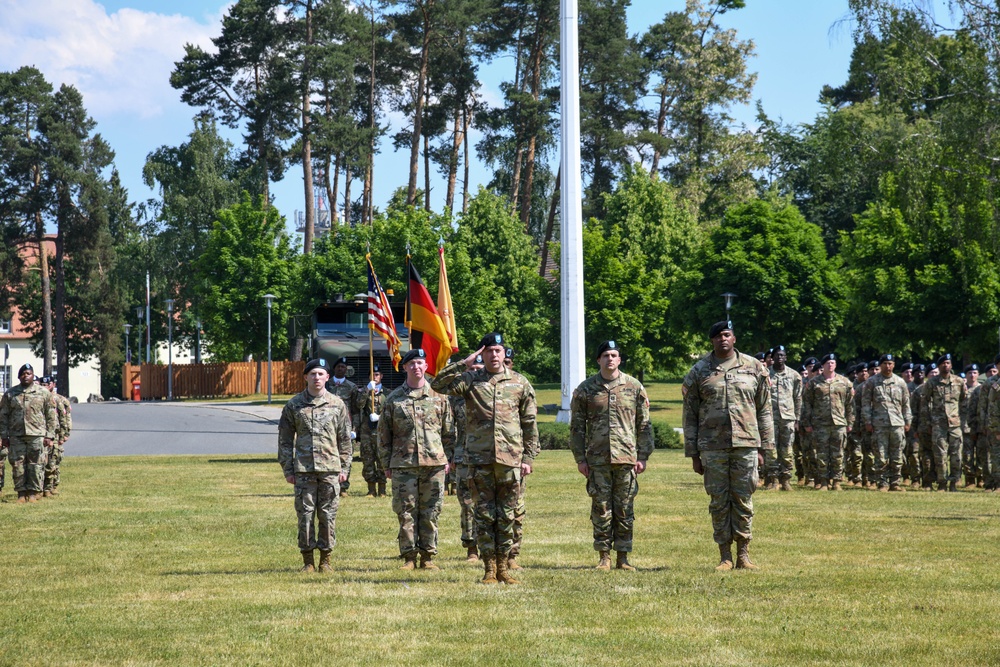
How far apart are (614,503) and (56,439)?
1200 cm

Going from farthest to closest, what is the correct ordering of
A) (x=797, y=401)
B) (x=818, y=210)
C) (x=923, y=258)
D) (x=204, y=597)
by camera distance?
(x=818, y=210) < (x=923, y=258) < (x=797, y=401) < (x=204, y=597)

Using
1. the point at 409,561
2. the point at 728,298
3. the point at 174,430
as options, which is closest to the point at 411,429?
the point at 409,561

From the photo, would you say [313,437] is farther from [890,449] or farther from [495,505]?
[890,449]

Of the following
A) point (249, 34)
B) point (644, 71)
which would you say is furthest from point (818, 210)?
point (249, 34)

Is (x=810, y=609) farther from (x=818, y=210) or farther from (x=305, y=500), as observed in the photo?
(x=818, y=210)

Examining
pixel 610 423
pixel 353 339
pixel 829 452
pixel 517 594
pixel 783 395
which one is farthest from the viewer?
pixel 353 339

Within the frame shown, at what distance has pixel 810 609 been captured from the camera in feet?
31.6

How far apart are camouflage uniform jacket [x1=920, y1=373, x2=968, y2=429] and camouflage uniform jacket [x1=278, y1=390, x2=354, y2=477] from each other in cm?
1277

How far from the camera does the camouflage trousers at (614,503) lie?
39.4 ft

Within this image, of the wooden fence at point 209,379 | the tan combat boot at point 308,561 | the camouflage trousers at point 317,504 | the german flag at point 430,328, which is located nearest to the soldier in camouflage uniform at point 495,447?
the camouflage trousers at point 317,504

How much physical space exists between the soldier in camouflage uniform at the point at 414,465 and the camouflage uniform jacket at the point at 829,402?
11098mm

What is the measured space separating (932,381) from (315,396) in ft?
43.1

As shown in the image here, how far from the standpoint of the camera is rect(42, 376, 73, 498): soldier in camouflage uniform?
827 inches

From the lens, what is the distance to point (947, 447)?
21.9m
